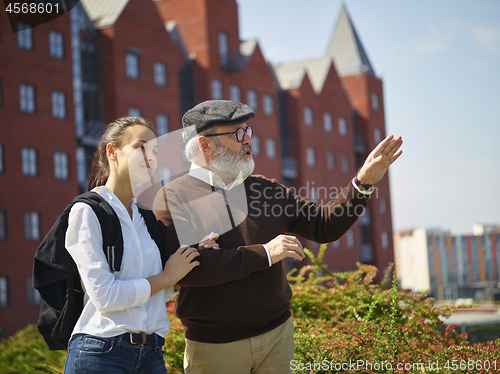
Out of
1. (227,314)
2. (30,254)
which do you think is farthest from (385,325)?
(30,254)

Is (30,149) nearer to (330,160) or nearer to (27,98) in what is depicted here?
(27,98)

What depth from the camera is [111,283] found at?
103 inches

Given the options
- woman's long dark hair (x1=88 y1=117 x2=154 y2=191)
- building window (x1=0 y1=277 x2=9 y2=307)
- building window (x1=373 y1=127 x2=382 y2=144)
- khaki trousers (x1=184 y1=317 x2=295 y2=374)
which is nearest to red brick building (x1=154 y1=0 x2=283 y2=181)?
building window (x1=373 y1=127 x2=382 y2=144)

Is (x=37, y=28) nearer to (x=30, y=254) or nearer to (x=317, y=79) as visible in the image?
(x=30, y=254)

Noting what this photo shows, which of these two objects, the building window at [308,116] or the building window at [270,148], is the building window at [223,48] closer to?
the building window at [270,148]

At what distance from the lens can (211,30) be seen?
3500 cm

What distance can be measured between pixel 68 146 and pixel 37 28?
5201 millimetres

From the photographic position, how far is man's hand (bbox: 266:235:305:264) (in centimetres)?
304

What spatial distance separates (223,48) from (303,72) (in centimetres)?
835

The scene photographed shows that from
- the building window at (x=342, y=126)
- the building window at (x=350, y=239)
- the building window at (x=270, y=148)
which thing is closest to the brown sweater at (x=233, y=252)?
A: the building window at (x=270, y=148)

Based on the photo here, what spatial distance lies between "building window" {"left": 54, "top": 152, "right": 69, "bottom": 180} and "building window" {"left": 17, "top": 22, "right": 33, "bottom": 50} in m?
4.67

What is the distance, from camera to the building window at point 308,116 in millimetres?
42000

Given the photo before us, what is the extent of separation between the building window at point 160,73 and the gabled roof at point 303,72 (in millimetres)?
12638

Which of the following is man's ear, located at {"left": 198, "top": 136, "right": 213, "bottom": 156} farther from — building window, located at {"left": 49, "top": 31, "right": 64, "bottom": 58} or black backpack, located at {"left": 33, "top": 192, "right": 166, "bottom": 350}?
building window, located at {"left": 49, "top": 31, "right": 64, "bottom": 58}
